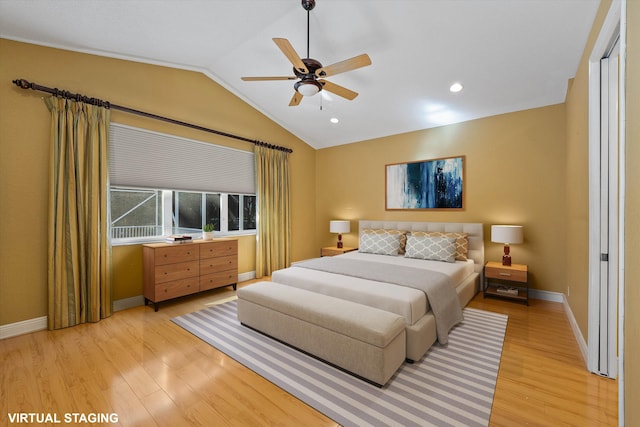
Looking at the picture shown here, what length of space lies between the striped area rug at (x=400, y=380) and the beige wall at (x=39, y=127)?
1.72 meters

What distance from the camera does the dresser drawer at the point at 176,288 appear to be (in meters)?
3.55

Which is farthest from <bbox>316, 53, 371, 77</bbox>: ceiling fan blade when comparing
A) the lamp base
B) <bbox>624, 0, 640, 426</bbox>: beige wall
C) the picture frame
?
the lamp base

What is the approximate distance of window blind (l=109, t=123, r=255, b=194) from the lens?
11.6 ft

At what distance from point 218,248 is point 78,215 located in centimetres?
166

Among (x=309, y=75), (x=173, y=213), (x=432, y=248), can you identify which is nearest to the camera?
(x=309, y=75)

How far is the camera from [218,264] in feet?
13.7

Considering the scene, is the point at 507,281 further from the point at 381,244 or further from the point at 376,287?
the point at 376,287

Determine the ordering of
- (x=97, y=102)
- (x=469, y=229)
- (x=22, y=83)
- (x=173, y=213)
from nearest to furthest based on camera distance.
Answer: (x=22, y=83) < (x=97, y=102) < (x=173, y=213) < (x=469, y=229)

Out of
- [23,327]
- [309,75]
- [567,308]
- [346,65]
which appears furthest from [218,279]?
[567,308]

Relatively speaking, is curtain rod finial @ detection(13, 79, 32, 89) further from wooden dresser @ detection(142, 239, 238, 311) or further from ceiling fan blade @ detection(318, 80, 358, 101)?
ceiling fan blade @ detection(318, 80, 358, 101)

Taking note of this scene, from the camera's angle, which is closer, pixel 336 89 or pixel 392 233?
pixel 336 89

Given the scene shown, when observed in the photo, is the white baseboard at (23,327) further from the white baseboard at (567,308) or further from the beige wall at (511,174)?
the white baseboard at (567,308)

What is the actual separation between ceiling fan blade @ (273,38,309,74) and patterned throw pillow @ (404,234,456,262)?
2.81 m

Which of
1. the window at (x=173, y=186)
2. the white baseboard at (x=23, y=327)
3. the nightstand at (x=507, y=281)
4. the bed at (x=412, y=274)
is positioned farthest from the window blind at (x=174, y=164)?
the nightstand at (x=507, y=281)
